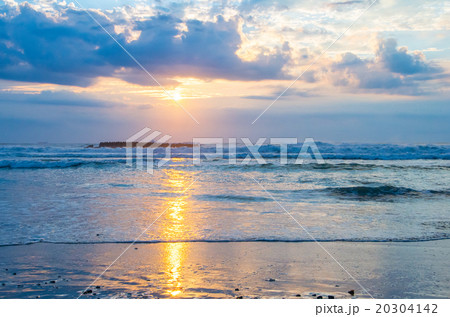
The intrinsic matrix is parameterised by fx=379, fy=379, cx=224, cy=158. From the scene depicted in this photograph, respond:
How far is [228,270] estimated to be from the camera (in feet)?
15.8

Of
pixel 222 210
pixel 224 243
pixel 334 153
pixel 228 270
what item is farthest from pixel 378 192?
pixel 334 153

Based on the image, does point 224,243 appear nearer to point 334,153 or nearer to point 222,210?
point 222,210

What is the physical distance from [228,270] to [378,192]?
29.6ft

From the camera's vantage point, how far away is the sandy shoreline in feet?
13.5

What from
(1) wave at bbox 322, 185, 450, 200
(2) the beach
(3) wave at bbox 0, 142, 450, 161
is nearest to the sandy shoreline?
(2) the beach

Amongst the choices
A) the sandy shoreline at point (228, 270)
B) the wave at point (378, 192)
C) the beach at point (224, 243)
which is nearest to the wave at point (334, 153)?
the wave at point (378, 192)

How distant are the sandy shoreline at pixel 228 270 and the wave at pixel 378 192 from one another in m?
5.40

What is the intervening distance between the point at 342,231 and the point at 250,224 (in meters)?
1.75

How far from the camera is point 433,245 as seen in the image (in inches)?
240

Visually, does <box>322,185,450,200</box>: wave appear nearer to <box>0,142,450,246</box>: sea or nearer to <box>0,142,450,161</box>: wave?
<box>0,142,450,246</box>: sea

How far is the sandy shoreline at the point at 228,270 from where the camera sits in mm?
4121

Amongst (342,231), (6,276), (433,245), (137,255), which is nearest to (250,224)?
(342,231)
